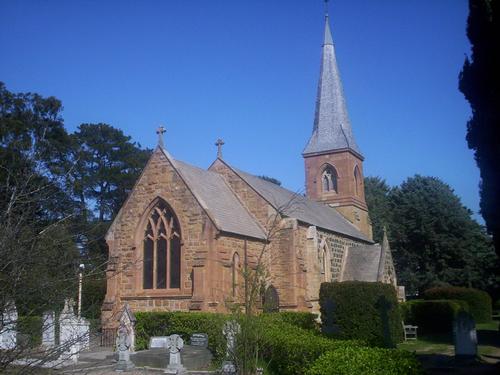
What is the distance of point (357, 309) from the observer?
74.6 ft

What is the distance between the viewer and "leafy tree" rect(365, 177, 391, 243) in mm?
55969

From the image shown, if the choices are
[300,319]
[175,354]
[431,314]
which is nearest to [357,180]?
[431,314]

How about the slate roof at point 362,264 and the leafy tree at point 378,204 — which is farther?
the leafy tree at point 378,204

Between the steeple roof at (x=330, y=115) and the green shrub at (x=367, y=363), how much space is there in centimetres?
3424

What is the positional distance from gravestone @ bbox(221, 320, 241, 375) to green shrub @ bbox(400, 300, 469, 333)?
20039mm

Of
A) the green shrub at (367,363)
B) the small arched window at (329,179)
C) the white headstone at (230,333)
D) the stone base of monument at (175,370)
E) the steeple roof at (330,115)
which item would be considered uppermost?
the steeple roof at (330,115)

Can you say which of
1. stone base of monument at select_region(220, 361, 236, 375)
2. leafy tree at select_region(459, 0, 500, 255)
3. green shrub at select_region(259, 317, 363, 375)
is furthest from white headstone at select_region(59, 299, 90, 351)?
leafy tree at select_region(459, 0, 500, 255)

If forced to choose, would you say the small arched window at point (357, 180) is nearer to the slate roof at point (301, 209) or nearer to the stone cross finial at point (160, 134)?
the slate roof at point (301, 209)

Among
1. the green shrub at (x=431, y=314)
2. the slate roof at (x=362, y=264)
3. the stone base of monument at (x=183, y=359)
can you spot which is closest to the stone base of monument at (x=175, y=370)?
the stone base of monument at (x=183, y=359)

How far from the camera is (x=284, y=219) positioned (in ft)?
87.9

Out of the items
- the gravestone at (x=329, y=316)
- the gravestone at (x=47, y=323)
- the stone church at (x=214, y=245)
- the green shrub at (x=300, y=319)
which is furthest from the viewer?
the gravestone at (x=329, y=316)

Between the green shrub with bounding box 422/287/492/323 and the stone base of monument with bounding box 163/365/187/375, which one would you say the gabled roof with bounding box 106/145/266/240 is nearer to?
the stone base of monument with bounding box 163/365/187/375

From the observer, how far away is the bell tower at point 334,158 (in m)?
42.6

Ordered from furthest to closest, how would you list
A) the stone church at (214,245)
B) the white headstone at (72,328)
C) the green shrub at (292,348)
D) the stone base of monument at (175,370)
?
1. the stone church at (214,245)
2. the stone base of monument at (175,370)
3. the green shrub at (292,348)
4. the white headstone at (72,328)
